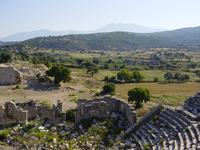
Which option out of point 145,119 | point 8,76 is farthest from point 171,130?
point 8,76

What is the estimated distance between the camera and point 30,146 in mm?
37000

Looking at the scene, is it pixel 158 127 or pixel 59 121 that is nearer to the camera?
pixel 158 127

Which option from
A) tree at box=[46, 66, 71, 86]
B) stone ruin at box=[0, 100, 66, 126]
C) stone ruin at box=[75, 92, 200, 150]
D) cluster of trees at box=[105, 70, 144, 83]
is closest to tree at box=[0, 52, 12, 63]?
tree at box=[46, 66, 71, 86]

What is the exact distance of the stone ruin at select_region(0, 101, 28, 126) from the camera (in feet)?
140

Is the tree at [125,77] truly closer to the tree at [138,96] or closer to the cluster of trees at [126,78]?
the cluster of trees at [126,78]

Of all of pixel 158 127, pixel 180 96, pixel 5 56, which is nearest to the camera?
pixel 158 127

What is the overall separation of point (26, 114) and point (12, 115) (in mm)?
1570

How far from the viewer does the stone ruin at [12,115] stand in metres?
42.7

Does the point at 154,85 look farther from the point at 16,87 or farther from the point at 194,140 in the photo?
the point at 194,140

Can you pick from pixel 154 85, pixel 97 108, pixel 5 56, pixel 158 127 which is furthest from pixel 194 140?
pixel 5 56

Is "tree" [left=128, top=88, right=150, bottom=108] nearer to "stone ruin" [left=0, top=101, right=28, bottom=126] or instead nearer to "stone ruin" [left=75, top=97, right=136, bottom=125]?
"stone ruin" [left=75, top=97, right=136, bottom=125]

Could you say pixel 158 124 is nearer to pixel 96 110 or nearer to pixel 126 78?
pixel 96 110

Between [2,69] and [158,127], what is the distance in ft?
144

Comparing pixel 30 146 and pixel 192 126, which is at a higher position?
pixel 192 126
